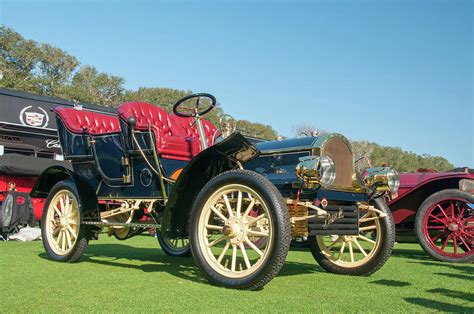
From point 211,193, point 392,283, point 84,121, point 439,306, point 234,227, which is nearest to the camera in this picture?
point 439,306

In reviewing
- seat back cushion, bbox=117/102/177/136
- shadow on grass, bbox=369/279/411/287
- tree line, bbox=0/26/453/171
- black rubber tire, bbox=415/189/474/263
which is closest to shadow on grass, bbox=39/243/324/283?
shadow on grass, bbox=369/279/411/287

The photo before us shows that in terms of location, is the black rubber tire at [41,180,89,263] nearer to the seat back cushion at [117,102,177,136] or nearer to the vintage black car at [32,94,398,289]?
the vintage black car at [32,94,398,289]

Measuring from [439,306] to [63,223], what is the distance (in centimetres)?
412

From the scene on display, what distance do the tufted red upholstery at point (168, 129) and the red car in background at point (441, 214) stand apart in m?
3.01

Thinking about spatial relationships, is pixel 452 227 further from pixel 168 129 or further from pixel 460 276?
pixel 168 129

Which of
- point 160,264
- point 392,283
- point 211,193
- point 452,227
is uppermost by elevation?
point 211,193

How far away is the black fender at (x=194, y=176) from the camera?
14.5 ft

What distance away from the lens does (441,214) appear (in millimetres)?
7371

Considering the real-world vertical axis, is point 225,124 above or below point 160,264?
above

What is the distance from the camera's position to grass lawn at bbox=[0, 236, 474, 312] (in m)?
3.20

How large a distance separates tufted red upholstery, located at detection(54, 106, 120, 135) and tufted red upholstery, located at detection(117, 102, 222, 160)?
40 centimetres

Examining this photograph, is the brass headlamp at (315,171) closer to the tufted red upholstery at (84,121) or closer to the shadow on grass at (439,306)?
the shadow on grass at (439,306)

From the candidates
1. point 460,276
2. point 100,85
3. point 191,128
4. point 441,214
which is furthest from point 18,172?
point 100,85

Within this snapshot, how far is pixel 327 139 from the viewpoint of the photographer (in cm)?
479
